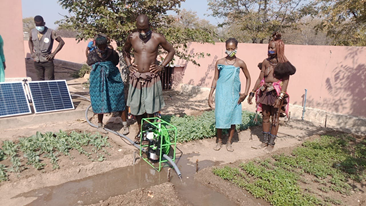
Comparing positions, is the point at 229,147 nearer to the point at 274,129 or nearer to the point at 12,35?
the point at 274,129

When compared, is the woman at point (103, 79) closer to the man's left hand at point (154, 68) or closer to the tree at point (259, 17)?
the man's left hand at point (154, 68)

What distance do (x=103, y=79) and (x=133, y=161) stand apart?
5.61 feet

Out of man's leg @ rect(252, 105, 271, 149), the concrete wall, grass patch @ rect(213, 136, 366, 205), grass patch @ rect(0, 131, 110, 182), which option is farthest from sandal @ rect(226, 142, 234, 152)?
the concrete wall

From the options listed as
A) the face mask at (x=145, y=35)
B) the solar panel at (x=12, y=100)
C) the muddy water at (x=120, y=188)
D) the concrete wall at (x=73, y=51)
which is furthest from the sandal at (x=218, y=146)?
the concrete wall at (x=73, y=51)

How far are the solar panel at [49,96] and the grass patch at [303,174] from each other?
3710 mm

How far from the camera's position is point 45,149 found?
461 cm

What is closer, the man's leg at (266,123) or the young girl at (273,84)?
the young girl at (273,84)

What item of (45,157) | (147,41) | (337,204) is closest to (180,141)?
(147,41)

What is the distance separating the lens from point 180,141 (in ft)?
19.0

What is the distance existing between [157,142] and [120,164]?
0.73 metres

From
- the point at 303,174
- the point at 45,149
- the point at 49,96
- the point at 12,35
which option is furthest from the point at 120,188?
the point at 12,35

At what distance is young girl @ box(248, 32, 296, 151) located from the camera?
17.2 ft

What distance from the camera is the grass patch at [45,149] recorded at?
4.19m

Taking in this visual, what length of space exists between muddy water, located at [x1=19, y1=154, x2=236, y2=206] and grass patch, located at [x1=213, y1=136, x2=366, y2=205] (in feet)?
1.54
